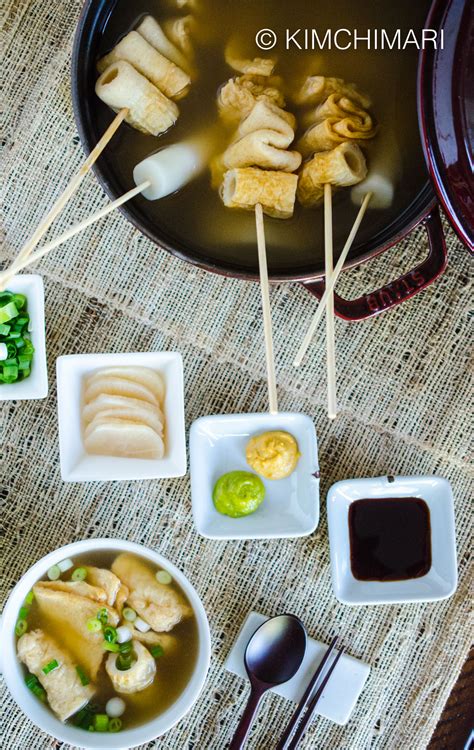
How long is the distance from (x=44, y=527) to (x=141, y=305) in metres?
0.65

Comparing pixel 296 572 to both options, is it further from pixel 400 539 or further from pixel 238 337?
pixel 238 337

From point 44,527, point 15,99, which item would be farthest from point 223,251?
point 44,527

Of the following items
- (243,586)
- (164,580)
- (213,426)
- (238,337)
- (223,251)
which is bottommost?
(243,586)

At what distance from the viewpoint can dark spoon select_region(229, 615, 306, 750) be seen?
2.05 m

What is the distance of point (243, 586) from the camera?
83.9 inches

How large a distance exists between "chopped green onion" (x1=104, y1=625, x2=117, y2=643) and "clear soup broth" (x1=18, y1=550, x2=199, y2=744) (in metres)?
0.04

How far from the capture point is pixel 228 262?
6.06 ft

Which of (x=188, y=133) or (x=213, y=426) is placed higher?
(x=188, y=133)

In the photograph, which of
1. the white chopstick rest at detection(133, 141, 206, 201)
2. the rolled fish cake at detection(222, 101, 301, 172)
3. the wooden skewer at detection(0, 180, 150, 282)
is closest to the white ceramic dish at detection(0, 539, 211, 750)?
the wooden skewer at detection(0, 180, 150, 282)

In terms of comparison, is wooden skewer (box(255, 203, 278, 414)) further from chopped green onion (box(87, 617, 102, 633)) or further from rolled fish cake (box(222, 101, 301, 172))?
chopped green onion (box(87, 617, 102, 633))

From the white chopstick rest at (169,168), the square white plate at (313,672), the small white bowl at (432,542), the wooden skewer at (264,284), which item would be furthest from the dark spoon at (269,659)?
the white chopstick rest at (169,168)

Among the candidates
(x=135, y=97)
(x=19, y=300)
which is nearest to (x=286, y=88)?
(x=135, y=97)

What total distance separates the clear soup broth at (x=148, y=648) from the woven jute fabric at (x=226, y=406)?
5.6 inches

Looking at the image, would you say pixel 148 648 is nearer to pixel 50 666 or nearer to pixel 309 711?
pixel 50 666
